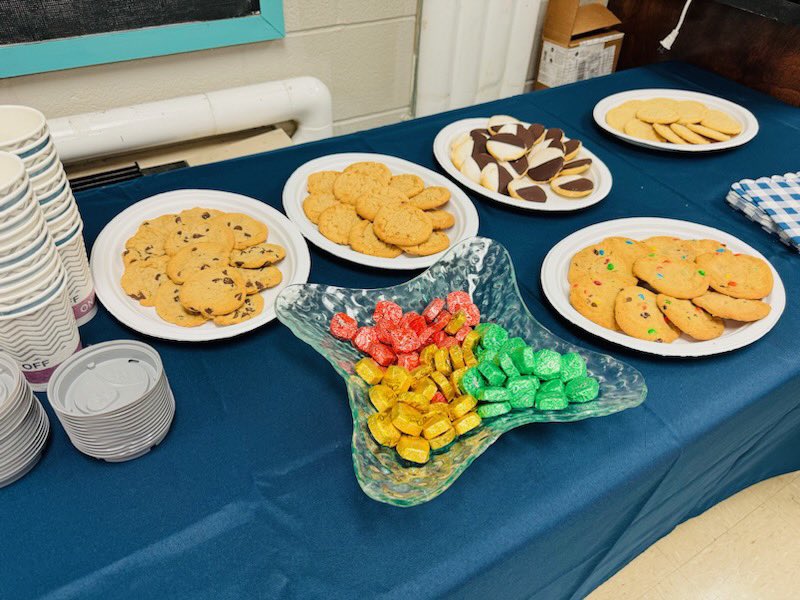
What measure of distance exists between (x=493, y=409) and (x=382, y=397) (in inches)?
5.6

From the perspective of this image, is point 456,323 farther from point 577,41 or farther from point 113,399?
point 577,41

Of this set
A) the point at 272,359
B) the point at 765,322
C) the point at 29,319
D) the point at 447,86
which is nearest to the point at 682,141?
the point at 765,322

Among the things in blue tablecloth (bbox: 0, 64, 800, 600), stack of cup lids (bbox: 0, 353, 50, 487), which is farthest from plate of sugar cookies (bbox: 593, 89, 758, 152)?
stack of cup lids (bbox: 0, 353, 50, 487)

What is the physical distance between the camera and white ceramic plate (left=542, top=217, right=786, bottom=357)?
0.93m

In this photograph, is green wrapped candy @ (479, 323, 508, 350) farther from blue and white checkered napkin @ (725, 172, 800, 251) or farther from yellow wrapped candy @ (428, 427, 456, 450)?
blue and white checkered napkin @ (725, 172, 800, 251)

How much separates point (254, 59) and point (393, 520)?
154 cm

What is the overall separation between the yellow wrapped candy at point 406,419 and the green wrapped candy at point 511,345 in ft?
0.52

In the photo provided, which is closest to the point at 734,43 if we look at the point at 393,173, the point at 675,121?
the point at 675,121

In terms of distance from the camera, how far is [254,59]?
5.96 feet

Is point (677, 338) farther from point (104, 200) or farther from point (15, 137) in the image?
point (104, 200)

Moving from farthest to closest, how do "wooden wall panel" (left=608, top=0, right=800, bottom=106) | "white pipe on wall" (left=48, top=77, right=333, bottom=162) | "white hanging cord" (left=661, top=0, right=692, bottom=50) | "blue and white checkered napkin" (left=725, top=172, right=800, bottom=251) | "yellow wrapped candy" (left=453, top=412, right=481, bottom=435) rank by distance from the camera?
"white hanging cord" (left=661, top=0, right=692, bottom=50) → "wooden wall panel" (left=608, top=0, right=800, bottom=106) → "white pipe on wall" (left=48, top=77, right=333, bottom=162) → "blue and white checkered napkin" (left=725, top=172, right=800, bottom=251) → "yellow wrapped candy" (left=453, top=412, right=481, bottom=435)

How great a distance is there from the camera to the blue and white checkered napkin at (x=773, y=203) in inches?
46.5

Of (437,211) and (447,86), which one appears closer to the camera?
(437,211)

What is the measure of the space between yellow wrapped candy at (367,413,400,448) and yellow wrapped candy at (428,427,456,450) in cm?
4
